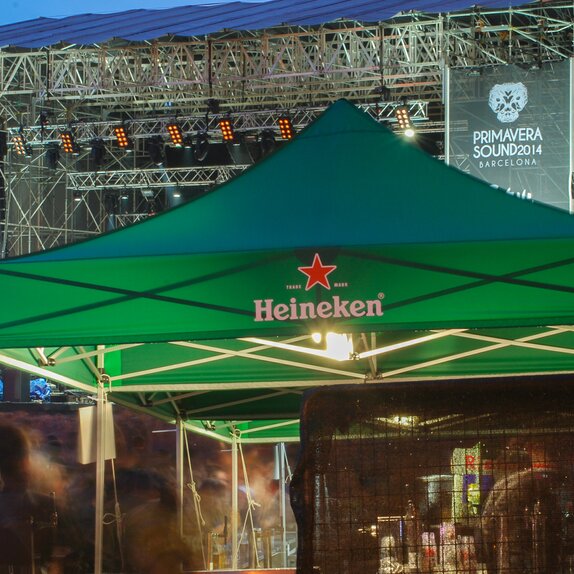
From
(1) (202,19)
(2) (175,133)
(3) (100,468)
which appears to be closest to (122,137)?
(2) (175,133)

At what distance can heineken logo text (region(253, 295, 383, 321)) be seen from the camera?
4.43 meters

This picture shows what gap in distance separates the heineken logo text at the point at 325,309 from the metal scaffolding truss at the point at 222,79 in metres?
13.2

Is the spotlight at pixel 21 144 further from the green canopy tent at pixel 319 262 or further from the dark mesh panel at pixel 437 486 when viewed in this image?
the dark mesh panel at pixel 437 486

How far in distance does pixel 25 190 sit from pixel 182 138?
481cm

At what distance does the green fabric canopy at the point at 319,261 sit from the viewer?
4398mm

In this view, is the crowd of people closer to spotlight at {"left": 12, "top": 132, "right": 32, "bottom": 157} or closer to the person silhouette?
the person silhouette

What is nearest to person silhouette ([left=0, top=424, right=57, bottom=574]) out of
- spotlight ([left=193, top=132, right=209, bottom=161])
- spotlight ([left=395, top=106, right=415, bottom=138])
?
spotlight ([left=193, top=132, right=209, bottom=161])

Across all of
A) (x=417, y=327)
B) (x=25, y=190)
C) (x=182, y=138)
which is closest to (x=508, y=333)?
(x=417, y=327)

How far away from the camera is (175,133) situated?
23.2m

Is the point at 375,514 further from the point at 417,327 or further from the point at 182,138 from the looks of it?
the point at 182,138

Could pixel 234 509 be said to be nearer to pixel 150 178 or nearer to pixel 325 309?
pixel 325 309

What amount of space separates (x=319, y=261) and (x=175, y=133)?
1932cm

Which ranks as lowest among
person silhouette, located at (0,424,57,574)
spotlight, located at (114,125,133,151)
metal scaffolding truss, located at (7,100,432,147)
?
person silhouette, located at (0,424,57,574)

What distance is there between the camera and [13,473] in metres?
14.8
